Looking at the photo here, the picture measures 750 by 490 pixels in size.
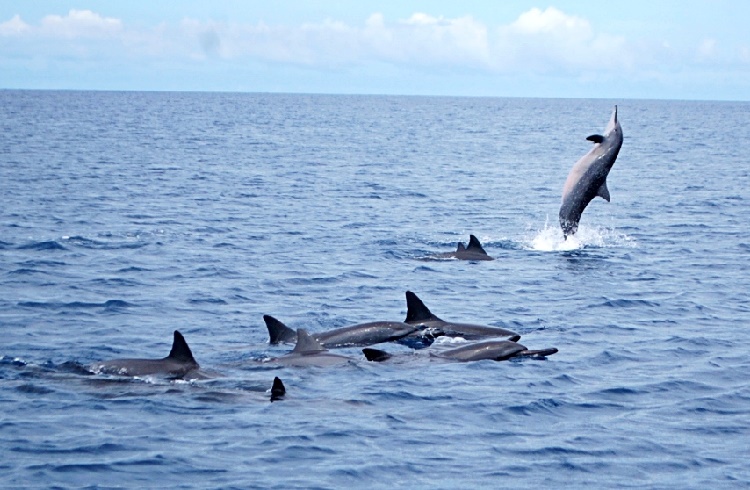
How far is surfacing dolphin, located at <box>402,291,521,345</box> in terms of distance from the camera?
18031 mm

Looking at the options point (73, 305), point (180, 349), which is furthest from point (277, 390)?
point (73, 305)

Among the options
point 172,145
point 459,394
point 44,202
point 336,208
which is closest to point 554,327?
point 459,394

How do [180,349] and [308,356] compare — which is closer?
[180,349]

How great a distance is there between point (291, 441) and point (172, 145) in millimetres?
70954

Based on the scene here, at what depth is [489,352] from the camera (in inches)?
662

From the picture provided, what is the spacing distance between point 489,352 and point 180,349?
15.5 ft

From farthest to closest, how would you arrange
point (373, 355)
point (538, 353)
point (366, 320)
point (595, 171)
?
point (595, 171) → point (366, 320) → point (538, 353) → point (373, 355)

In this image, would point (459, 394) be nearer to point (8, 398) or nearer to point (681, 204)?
point (8, 398)

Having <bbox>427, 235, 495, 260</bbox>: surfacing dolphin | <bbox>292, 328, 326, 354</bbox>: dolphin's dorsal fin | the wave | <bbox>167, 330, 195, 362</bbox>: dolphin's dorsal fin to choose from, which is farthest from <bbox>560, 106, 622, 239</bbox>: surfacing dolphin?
<bbox>167, 330, 195, 362</bbox>: dolphin's dorsal fin

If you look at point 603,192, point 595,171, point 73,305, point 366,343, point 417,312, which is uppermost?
point 595,171

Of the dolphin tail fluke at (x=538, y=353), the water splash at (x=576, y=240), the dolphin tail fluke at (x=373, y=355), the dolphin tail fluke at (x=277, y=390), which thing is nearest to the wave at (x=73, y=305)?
the dolphin tail fluke at (x=373, y=355)

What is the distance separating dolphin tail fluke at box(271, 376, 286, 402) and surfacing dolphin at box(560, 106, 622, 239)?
1318 cm

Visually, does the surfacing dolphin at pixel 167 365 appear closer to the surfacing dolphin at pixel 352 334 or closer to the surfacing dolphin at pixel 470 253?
the surfacing dolphin at pixel 352 334

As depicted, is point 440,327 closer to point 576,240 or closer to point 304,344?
point 304,344
